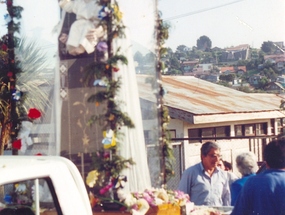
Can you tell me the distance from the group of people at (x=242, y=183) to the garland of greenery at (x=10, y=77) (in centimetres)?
169

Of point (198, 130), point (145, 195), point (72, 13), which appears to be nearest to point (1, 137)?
point (72, 13)

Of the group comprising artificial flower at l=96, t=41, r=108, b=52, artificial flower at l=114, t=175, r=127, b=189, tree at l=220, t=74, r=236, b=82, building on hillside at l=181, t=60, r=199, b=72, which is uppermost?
artificial flower at l=96, t=41, r=108, b=52

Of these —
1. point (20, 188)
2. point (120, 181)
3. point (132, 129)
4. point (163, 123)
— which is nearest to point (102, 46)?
point (132, 129)

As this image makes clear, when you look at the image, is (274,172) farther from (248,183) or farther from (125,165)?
(125,165)

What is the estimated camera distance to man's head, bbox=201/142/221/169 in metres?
5.07

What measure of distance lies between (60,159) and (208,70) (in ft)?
8.39

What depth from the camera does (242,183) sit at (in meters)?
4.63

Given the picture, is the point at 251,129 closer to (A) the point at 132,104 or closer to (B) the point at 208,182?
(B) the point at 208,182

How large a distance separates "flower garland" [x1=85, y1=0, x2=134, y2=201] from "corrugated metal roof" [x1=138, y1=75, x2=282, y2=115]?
1161 mm

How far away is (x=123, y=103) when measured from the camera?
4.40 metres

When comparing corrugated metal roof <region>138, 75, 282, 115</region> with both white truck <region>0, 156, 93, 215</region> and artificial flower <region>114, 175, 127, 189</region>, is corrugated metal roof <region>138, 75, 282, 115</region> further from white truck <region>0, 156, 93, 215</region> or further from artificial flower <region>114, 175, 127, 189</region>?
white truck <region>0, 156, 93, 215</region>

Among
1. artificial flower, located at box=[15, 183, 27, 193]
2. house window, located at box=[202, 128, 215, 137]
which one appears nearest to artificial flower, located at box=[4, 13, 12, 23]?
artificial flower, located at box=[15, 183, 27, 193]

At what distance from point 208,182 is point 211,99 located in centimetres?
114

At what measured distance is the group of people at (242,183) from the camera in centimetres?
369
